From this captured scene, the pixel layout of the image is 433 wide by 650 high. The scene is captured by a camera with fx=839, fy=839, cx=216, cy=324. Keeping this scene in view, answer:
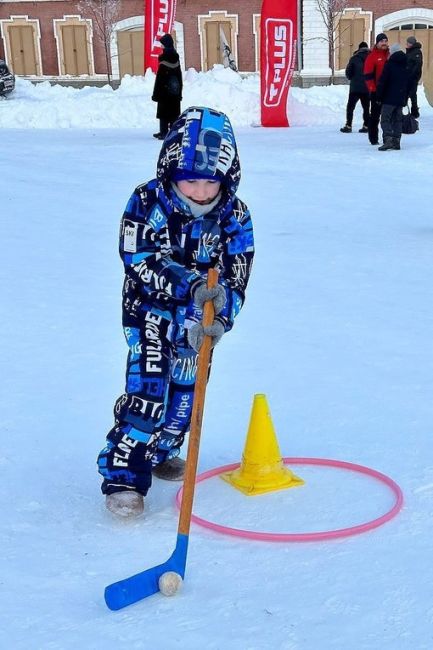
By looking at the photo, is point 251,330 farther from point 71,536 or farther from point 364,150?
point 364,150

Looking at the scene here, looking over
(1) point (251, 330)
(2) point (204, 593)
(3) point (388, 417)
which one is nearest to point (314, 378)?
(3) point (388, 417)

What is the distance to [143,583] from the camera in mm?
2285

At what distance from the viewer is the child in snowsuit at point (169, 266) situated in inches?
103

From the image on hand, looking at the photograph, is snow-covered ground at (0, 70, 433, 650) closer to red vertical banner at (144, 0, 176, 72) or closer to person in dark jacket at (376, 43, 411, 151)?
person in dark jacket at (376, 43, 411, 151)

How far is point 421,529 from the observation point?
2.64 meters

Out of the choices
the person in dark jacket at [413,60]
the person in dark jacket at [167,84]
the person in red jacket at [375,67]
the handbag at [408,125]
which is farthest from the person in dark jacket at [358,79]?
the person in dark jacket at [167,84]

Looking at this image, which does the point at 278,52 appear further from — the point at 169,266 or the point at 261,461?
the point at 169,266

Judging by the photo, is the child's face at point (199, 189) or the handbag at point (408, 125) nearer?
the child's face at point (199, 189)

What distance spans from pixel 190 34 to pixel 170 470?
31005 millimetres

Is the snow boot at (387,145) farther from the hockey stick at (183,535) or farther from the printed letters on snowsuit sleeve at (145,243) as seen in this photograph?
the hockey stick at (183,535)

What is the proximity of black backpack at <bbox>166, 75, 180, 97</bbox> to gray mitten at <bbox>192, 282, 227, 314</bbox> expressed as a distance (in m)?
11.6

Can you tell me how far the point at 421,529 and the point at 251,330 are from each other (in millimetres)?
2566

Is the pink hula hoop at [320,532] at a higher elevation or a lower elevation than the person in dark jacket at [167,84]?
lower

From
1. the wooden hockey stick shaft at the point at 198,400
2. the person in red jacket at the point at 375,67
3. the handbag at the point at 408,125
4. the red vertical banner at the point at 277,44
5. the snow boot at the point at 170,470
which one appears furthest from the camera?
the red vertical banner at the point at 277,44
